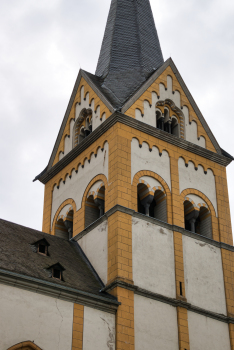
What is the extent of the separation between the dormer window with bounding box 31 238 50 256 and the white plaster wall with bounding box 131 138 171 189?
18.8ft

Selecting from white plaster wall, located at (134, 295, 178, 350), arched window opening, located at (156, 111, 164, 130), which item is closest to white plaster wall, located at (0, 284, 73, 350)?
white plaster wall, located at (134, 295, 178, 350)

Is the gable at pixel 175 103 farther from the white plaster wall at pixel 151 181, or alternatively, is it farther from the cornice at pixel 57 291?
the cornice at pixel 57 291

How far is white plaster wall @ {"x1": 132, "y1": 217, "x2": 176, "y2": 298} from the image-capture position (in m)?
31.3

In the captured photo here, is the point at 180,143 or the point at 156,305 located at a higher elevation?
the point at 180,143

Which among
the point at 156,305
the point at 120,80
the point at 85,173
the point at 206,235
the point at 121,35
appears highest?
the point at 121,35

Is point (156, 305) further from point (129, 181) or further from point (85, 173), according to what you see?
point (85, 173)

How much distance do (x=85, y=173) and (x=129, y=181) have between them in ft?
12.2

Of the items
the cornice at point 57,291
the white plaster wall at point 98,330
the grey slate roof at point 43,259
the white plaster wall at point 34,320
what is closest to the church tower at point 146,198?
the white plaster wall at point 98,330

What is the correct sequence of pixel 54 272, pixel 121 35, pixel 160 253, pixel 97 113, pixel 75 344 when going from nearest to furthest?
pixel 75 344
pixel 54 272
pixel 160 253
pixel 97 113
pixel 121 35

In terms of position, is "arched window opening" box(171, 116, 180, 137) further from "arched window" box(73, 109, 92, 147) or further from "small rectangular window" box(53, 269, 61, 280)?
"small rectangular window" box(53, 269, 61, 280)

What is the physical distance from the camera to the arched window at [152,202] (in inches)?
1353

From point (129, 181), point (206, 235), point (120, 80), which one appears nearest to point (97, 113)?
point (120, 80)

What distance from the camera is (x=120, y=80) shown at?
39688 millimetres

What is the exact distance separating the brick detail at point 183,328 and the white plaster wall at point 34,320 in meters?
A: 5.44
